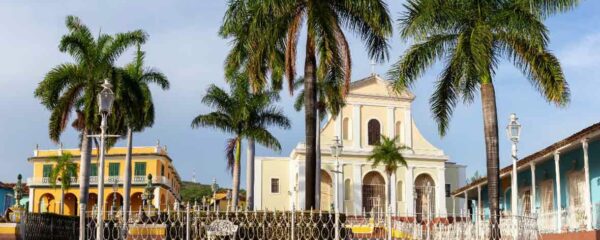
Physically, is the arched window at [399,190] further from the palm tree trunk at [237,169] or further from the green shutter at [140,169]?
the green shutter at [140,169]

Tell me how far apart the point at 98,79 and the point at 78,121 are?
2240 mm

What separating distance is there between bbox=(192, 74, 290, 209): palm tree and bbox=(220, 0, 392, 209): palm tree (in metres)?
15.3

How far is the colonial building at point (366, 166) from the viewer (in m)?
53.3

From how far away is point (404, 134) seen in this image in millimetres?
55250

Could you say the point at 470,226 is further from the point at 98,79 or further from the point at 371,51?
the point at 98,79

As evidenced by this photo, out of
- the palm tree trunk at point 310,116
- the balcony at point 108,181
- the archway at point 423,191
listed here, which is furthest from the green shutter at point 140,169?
the palm tree trunk at point 310,116

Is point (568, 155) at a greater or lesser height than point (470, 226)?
greater

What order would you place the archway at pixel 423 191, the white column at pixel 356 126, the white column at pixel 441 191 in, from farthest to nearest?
the archway at pixel 423 191 → the white column at pixel 356 126 → the white column at pixel 441 191

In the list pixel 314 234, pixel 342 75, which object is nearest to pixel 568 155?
pixel 342 75

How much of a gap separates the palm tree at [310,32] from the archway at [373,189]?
3447 centimetres

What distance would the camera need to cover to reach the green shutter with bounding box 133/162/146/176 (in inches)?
2464

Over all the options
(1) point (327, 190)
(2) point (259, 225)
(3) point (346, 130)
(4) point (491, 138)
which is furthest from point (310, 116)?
Answer: (3) point (346, 130)

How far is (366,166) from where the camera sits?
53781 millimetres

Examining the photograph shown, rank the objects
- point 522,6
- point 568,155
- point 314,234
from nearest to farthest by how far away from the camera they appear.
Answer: point 314,234 → point 522,6 → point 568,155
